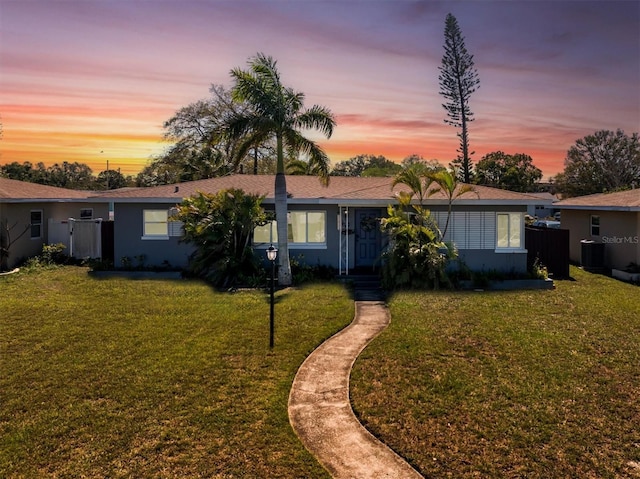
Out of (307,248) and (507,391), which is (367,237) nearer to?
(307,248)

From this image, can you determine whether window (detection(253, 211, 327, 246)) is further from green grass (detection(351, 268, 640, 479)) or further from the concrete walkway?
the concrete walkway

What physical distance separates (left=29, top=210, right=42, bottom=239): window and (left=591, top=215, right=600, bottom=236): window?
77.9 feet

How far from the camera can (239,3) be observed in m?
9.77

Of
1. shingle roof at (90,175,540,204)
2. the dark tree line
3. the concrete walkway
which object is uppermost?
the dark tree line

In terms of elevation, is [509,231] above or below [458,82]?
below

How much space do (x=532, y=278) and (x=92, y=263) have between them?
15.2 m

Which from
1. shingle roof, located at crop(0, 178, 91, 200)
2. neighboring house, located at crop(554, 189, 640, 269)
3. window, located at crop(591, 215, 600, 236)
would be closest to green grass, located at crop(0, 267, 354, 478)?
shingle roof, located at crop(0, 178, 91, 200)

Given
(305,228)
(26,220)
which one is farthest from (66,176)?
(305,228)

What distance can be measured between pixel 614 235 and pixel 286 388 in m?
16.5

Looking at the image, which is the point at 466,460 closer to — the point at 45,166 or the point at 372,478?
the point at 372,478

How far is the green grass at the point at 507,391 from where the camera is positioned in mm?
4336

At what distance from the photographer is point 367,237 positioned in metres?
15.1

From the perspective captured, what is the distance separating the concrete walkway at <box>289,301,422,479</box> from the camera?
4.20 meters

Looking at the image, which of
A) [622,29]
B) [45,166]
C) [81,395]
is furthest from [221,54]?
[45,166]
